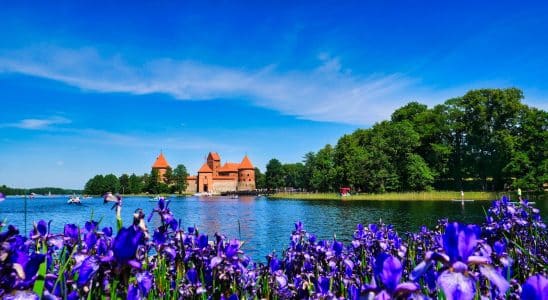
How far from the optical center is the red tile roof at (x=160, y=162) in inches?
5866

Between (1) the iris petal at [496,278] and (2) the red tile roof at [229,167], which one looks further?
(2) the red tile roof at [229,167]

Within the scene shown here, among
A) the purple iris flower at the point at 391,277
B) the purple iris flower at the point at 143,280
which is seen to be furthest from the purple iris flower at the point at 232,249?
the purple iris flower at the point at 391,277

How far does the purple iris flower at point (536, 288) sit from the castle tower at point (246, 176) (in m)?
133

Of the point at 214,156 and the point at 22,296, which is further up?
the point at 214,156

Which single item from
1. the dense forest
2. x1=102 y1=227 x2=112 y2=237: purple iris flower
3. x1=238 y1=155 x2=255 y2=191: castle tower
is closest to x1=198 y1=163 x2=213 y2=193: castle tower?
x1=238 y1=155 x2=255 y2=191: castle tower

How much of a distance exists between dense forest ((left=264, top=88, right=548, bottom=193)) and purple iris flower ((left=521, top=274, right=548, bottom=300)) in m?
58.5

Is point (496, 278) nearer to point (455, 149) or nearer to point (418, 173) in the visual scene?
point (418, 173)

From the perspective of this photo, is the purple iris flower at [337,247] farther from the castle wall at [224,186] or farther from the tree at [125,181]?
the tree at [125,181]

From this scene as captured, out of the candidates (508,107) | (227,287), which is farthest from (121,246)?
(508,107)

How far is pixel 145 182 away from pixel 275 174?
50109 millimetres

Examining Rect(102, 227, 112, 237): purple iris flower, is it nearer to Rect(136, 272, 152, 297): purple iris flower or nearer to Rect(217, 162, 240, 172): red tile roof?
Rect(136, 272, 152, 297): purple iris flower

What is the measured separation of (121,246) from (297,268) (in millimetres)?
3098

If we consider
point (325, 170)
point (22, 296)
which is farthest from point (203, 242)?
point (325, 170)

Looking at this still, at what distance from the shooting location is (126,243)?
152cm
